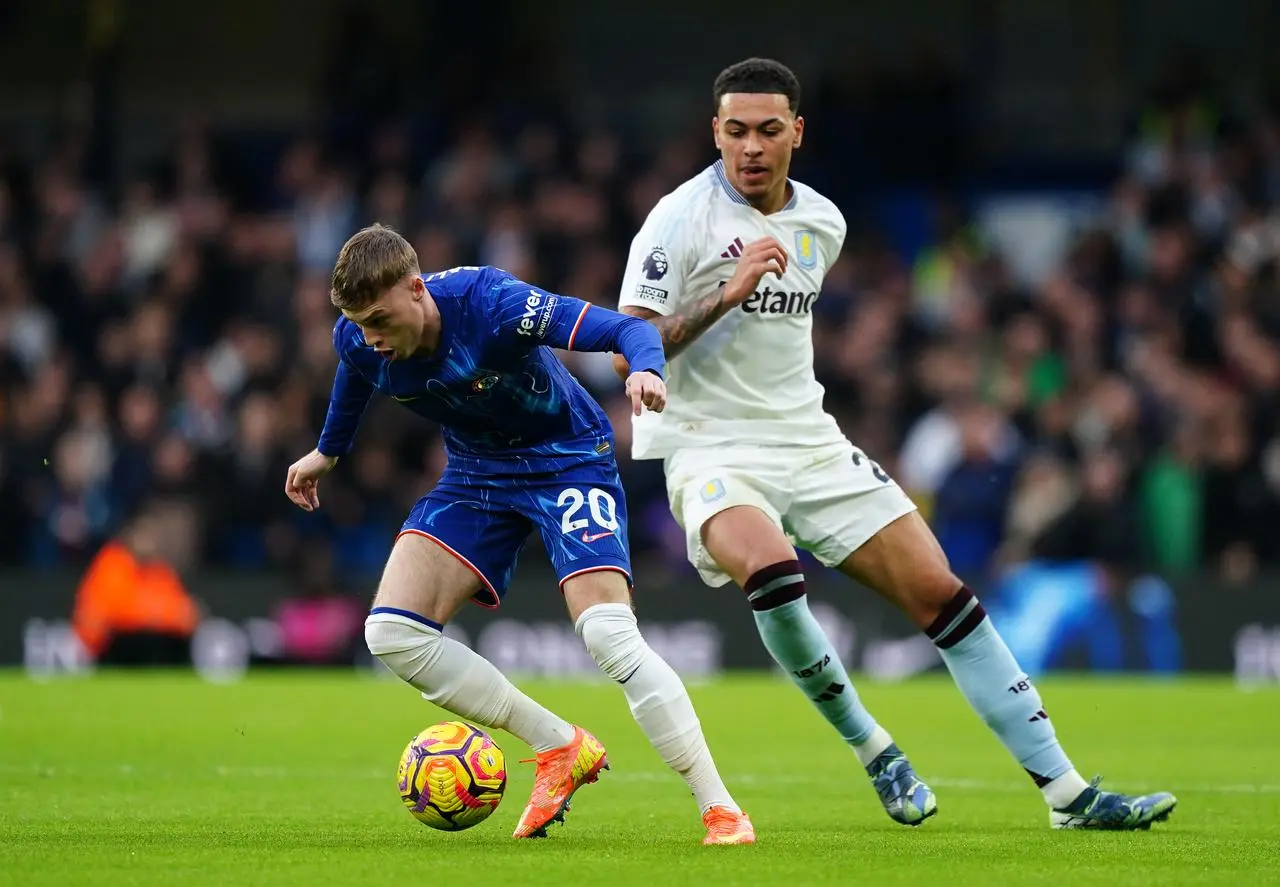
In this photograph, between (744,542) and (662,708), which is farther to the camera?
(744,542)

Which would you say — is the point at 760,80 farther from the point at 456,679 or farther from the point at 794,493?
the point at 456,679

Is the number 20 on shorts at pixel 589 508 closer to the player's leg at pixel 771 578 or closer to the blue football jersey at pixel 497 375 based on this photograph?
the blue football jersey at pixel 497 375

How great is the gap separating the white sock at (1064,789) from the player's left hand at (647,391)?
2.16 metres

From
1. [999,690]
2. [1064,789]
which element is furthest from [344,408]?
[1064,789]

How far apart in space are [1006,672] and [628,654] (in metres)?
1.54

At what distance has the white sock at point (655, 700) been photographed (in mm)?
6738

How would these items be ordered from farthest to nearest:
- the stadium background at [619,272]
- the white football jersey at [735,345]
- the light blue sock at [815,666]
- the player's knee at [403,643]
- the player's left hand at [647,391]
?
the stadium background at [619,272], the white football jersey at [735,345], the light blue sock at [815,666], the player's knee at [403,643], the player's left hand at [647,391]

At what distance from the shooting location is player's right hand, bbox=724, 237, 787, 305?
7.27m

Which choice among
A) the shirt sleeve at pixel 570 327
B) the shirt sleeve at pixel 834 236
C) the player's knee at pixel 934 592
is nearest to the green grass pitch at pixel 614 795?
the player's knee at pixel 934 592

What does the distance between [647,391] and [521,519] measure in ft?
3.90

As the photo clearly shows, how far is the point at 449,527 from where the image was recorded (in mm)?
7195

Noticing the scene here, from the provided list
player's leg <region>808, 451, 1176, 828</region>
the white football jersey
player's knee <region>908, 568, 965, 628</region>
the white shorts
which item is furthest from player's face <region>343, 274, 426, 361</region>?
player's knee <region>908, 568, 965, 628</region>

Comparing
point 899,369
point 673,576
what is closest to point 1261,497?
point 899,369

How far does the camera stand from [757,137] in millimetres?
7566
